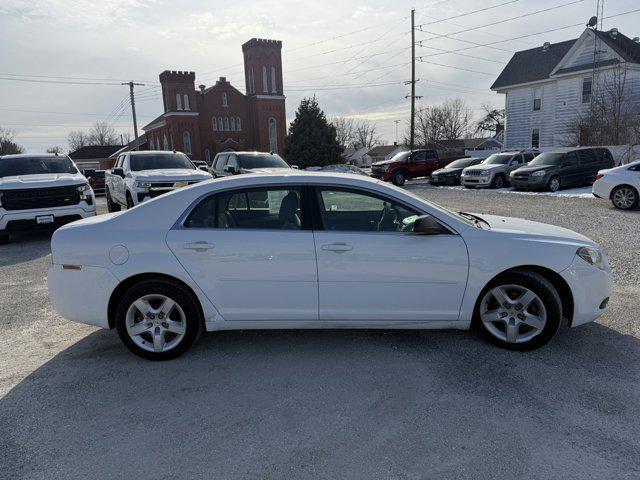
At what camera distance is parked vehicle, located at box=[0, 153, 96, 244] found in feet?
28.9

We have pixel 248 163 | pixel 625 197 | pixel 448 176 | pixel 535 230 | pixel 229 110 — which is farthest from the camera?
pixel 229 110

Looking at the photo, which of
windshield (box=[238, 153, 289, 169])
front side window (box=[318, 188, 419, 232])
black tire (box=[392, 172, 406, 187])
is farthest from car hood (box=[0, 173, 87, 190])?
black tire (box=[392, 172, 406, 187])

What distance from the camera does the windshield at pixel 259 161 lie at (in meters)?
14.3

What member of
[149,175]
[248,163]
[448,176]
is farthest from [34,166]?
[448,176]

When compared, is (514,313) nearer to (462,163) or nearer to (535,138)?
(462,163)

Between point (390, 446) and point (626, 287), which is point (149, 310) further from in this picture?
point (626, 287)

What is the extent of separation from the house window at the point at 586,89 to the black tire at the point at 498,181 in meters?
13.6

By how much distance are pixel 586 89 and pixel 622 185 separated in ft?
70.4

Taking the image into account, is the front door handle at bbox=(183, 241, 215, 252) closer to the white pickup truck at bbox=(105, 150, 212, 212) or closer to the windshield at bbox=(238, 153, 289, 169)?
the white pickup truck at bbox=(105, 150, 212, 212)

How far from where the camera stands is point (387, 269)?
11.9 feet

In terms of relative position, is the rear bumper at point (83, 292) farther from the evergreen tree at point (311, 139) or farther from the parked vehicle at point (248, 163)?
the evergreen tree at point (311, 139)

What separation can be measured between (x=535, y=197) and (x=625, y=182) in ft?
14.4

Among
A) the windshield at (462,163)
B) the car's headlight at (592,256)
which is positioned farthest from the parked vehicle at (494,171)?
the car's headlight at (592,256)

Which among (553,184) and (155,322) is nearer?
(155,322)
